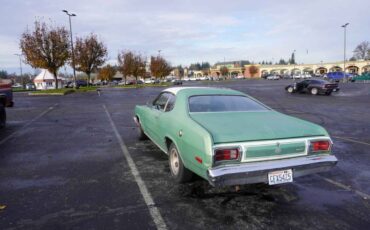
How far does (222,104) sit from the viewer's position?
16.8 feet

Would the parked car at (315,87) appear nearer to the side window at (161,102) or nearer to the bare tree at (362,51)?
the side window at (161,102)

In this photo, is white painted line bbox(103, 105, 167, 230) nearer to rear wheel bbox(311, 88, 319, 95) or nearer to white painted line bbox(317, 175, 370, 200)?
white painted line bbox(317, 175, 370, 200)

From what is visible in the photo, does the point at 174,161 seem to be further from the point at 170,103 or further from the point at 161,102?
the point at 161,102

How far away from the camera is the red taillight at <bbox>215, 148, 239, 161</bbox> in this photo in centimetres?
361

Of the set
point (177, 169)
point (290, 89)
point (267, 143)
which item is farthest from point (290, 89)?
point (267, 143)

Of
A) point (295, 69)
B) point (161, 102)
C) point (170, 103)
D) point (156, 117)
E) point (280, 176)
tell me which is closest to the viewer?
point (280, 176)

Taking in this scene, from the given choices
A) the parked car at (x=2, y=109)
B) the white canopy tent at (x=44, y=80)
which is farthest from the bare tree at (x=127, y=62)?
the parked car at (x=2, y=109)

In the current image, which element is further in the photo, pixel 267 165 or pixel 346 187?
pixel 346 187

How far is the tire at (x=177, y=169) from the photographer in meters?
4.42

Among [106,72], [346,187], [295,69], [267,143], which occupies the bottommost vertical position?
[346,187]

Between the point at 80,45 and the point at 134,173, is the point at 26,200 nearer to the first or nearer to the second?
the point at 134,173

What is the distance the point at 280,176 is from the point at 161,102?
3028 mm

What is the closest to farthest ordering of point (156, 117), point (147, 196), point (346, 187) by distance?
point (147, 196) → point (346, 187) → point (156, 117)

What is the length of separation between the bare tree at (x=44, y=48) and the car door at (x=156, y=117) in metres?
32.2
